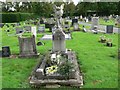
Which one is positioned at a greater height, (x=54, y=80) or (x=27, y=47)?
(x=27, y=47)

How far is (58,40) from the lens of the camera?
43.4 ft

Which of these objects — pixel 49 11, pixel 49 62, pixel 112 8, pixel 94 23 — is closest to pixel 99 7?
pixel 112 8

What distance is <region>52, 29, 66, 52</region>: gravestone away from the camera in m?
13.1

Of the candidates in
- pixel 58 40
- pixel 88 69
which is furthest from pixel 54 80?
pixel 58 40

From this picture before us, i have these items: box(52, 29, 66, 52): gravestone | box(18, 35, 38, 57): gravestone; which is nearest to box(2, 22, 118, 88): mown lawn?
box(18, 35, 38, 57): gravestone

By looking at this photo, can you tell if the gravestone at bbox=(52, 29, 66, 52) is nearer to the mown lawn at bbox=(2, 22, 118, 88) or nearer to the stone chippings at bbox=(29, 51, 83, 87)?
the mown lawn at bbox=(2, 22, 118, 88)

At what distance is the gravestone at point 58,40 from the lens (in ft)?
43.1

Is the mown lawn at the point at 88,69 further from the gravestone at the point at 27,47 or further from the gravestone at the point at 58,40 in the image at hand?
the gravestone at the point at 58,40

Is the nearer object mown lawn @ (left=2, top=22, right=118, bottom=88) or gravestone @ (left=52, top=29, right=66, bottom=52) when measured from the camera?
mown lawn @ (left=2, top=22, right=118, bottom=88)

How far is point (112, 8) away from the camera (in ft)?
207

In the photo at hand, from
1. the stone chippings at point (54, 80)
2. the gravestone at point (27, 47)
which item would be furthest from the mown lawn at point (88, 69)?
the gravestone at point (27, 47)

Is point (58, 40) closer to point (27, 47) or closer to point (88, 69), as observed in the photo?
point (27, 47)

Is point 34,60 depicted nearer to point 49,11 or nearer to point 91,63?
point 91,63

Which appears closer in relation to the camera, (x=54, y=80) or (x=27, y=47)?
(x=54, y=80)
